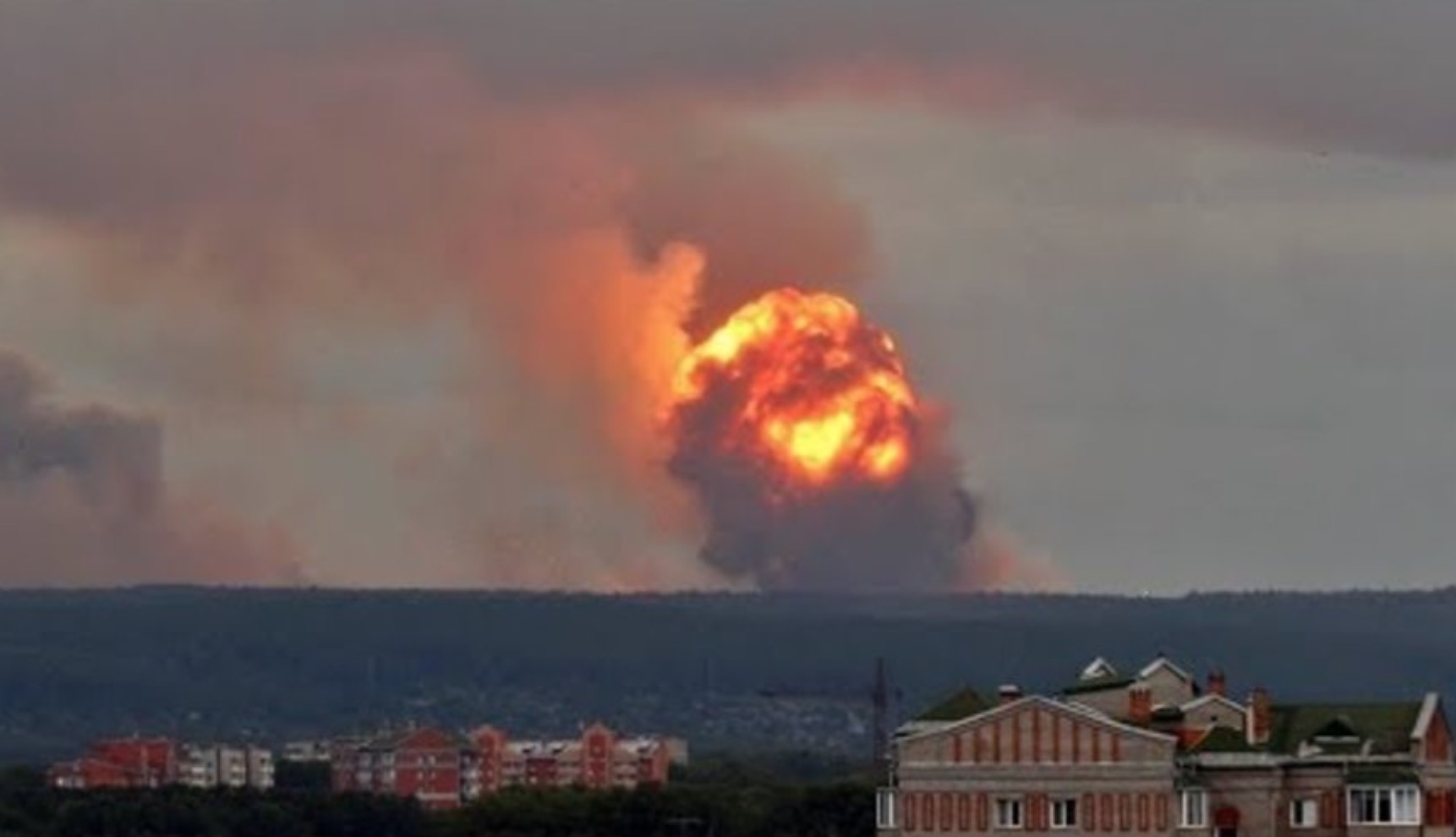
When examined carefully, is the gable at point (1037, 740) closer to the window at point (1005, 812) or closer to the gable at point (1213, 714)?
the window at point (1005, 812)

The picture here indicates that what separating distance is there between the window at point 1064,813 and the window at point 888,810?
12.9 feet

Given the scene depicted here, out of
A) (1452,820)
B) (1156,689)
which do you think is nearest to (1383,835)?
(1452,820)

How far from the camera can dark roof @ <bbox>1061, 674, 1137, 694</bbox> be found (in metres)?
158

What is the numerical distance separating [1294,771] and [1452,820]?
3.74 metres

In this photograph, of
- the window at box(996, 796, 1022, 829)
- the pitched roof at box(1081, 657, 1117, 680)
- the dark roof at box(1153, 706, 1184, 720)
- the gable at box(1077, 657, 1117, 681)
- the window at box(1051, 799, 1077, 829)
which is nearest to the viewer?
the window at box(1051, 799, 1077, 829)

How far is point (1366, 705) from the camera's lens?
15512cm

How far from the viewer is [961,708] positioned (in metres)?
158

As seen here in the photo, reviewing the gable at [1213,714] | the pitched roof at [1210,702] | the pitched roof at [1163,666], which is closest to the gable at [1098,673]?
the pitched roof at [1163,666]

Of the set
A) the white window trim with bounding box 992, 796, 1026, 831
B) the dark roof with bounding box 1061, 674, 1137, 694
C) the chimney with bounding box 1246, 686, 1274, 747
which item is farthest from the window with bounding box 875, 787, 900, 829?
the chimney with bounding box 1246, 686, 1274, 747

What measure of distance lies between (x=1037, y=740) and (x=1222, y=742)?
14.0 feet

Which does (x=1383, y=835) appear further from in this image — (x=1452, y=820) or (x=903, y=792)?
(x=903, y=792)

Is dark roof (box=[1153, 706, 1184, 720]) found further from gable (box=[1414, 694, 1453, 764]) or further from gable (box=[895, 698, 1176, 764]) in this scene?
gable (box=[1414, 694, 1453, 764])

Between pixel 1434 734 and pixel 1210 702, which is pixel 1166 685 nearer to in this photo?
pixel 1210 702

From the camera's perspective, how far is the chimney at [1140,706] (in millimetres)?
154125
